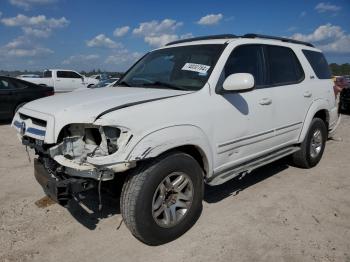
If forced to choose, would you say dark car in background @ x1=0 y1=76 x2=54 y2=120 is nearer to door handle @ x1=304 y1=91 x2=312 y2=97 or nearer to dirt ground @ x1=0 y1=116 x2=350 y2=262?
dirt ground @ x1=0 y1=116 x2=350 y2=262

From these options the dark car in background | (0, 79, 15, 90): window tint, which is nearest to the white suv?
the dark car in background

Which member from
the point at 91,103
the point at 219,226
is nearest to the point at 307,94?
the point at 219,226

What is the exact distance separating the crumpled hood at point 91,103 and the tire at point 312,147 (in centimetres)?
277

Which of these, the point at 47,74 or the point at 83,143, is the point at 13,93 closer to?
the point at 83,143

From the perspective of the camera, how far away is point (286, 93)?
4793 millimetres

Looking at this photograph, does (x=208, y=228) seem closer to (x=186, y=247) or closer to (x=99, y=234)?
(x=186, y=247)

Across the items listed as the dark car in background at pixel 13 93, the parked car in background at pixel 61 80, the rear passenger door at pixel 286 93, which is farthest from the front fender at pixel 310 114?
the parked car in background at pixel 61 80

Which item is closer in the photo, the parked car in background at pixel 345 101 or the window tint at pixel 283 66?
the window tint at pixel 283 66

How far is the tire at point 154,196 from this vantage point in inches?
123

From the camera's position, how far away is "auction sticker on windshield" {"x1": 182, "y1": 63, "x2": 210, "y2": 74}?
12.7 feet

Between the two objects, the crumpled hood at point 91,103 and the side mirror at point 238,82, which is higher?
the side mirror at point 238,82

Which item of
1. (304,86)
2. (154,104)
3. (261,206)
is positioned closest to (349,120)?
(304,86)

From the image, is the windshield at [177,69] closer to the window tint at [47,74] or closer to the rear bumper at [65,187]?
the rear bumper at [65,187]

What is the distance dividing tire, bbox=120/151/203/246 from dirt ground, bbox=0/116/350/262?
156 mm
